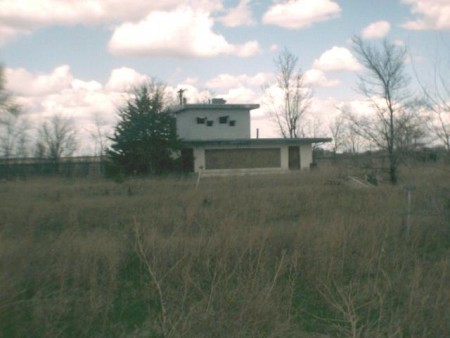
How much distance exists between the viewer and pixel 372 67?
80.5 feet

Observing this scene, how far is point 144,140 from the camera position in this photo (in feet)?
99.8

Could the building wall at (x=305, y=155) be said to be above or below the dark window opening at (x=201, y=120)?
below

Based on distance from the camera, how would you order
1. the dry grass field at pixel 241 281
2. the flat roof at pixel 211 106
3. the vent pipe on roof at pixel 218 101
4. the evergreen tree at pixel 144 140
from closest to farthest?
1. the dry grass field at pixel 241 281
2. the evergreen tree at pixel 144 140
3. the flat roof at pixel 211 106
4. the vent pipe on roof at pixel 218 101

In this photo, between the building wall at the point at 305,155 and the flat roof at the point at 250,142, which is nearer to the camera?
the flat roof at the point at 250,142

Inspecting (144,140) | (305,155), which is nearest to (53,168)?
(144,140)

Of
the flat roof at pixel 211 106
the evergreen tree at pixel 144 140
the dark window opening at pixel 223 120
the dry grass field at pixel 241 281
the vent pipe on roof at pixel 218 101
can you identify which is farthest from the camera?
the vent pipe on roof at pixel 218 101

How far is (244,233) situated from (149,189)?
12261 millimetres

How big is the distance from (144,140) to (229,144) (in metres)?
6.77

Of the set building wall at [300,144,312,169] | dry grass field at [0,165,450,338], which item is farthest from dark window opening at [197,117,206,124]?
dry grass field at [0,165,450,338]

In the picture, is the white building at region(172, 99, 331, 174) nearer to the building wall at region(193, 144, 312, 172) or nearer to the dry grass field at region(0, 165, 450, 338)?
the building wall at region(193, 144, 312, 172)

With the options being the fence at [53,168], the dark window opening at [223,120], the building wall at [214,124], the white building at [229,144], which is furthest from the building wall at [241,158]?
the fence at [53,168]

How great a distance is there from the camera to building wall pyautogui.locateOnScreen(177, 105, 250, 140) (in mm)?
36625

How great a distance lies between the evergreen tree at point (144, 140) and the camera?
99.0 ft

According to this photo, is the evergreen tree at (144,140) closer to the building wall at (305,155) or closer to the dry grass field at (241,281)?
the building wall at (305,155)
